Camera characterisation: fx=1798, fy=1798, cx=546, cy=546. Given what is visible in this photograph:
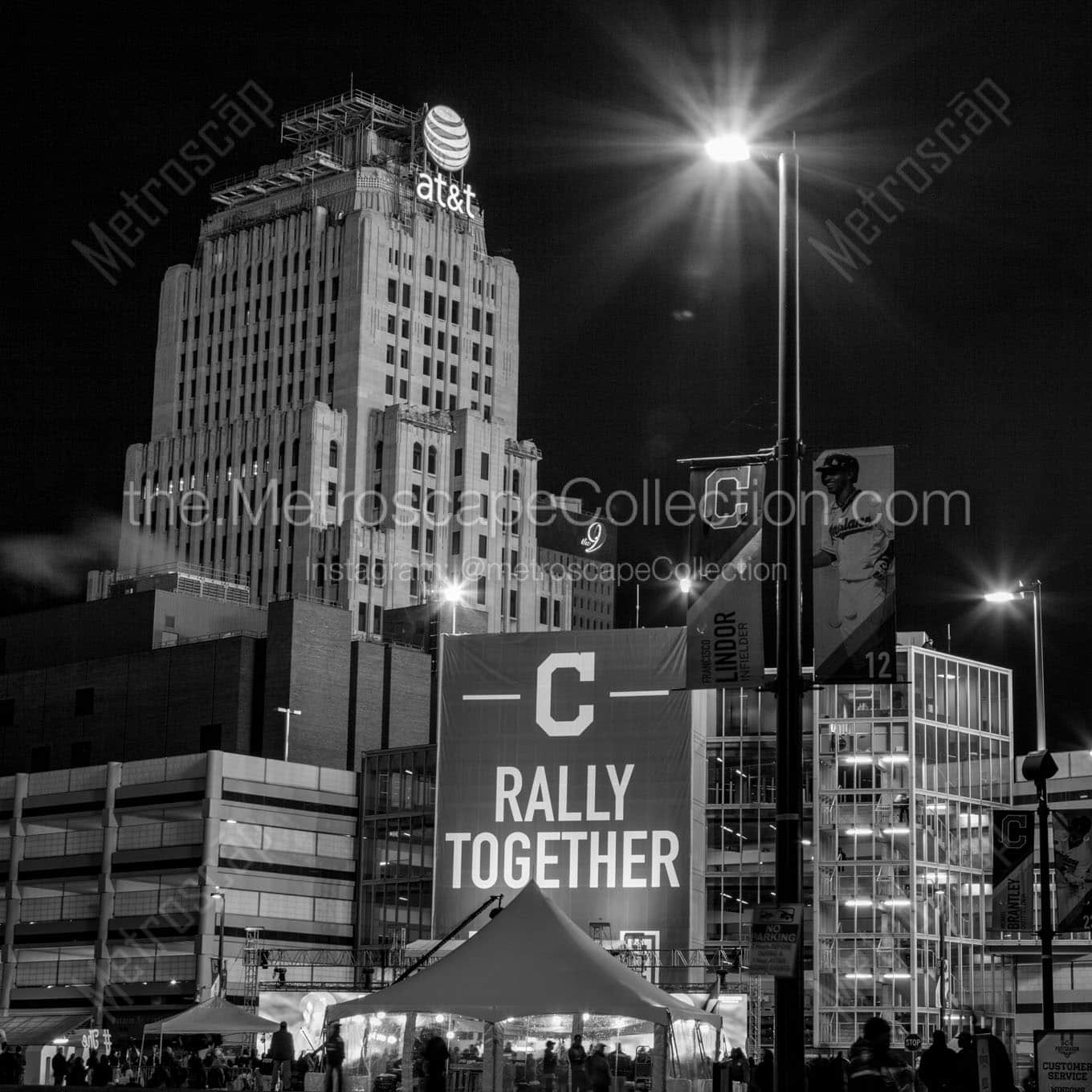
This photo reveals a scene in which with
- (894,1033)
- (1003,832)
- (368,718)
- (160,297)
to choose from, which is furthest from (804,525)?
(160,297)

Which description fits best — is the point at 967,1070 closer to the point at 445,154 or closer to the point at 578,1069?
the point at 578,1069

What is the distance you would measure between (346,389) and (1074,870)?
13509 centimetres

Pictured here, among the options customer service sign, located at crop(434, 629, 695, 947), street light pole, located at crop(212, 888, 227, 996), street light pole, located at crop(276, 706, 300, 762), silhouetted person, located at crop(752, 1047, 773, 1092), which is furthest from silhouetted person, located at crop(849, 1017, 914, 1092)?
street light pole, located at crop(276, 706, 300, 762)

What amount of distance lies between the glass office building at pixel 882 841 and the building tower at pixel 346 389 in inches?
2407

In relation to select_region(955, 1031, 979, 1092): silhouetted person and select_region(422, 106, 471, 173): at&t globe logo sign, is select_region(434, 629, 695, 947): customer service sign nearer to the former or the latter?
select_region(955, 1031, 979, 1092): silhouetted person

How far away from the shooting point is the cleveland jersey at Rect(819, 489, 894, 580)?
747 inches

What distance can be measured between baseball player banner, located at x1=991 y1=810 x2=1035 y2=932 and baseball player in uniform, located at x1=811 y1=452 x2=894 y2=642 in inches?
374

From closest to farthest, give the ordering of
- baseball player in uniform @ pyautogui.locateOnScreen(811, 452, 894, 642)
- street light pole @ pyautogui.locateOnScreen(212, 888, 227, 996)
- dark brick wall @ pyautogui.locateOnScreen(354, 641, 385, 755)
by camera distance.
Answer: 1. baseball player in uniform @ pyautogui.locateOnScreen(811, 452, 894, 642)
2. street light pole @ pyautogui.locateOnScreen(212, 888, 227, 996)
3. dark brick wall @ pyautogui.locateOnScreen(354, 641, 385, 755)

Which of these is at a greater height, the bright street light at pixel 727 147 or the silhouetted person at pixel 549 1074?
the bright street light at pixel 727 147

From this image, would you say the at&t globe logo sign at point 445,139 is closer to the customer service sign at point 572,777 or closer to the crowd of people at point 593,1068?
the customer service sign at point 572,777

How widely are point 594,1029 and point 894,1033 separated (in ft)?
103

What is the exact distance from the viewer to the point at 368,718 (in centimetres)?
11238

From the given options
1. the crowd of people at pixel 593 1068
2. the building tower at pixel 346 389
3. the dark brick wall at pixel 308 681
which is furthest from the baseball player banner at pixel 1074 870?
the building tower at pixel 346 389

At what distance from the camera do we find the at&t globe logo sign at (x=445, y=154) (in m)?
165
